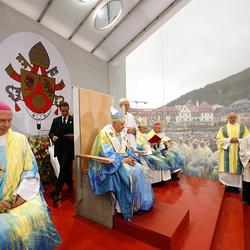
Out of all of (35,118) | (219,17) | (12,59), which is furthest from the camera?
(219,17)

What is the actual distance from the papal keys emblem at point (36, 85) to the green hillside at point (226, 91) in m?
3.06

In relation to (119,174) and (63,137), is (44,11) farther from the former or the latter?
(119,174)

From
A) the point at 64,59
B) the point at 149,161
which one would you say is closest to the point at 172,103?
the point at 149,161

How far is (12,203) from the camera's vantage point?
139 cm

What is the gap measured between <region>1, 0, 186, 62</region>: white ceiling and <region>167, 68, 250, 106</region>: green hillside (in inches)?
77.7

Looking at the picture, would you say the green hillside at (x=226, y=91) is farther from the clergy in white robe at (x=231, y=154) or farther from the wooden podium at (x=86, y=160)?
the wooden podium at (x=86, y=160)

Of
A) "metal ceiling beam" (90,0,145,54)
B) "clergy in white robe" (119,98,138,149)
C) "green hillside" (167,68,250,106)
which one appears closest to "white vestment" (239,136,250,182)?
"green hillside" (167,68,250,106)

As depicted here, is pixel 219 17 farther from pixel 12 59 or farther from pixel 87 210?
pixel 87 210

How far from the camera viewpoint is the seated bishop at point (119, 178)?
2.19 meters

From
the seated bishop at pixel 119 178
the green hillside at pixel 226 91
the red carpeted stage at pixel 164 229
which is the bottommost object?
the red carpeted stage at pixel 164 229

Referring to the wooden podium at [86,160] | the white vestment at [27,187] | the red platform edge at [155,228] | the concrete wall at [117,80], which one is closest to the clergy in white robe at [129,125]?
the wooden podium at [86,160]

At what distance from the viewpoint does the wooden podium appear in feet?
7.71

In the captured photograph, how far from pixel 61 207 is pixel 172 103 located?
3.43 m

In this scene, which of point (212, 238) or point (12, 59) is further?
point (12, 59)
